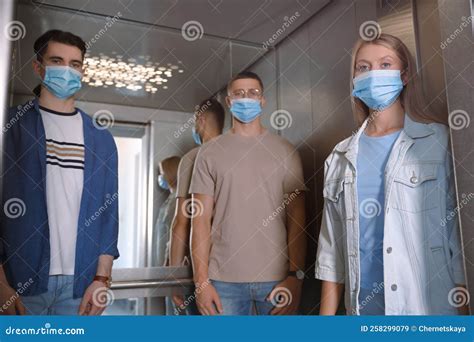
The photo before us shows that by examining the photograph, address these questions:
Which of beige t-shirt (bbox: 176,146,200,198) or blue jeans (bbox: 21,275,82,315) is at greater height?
beige t-shirt (bbox: 176,146,200,198)

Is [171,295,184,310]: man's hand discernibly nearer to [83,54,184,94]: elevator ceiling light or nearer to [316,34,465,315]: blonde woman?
[316,34,465,315]: blonde woman

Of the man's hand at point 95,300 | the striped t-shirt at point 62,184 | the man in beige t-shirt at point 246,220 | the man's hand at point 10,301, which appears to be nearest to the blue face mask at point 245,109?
the man in beige t-shirt at point 246,220

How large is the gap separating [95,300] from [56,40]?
0.63m

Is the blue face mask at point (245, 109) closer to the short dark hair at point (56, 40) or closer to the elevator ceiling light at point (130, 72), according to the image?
the elevator ceiling light at point (130, 72)

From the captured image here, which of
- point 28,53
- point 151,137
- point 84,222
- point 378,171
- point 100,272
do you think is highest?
point 28,53

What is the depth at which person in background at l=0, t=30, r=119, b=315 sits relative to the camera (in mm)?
1001

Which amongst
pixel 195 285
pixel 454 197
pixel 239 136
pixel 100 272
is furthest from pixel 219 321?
pixel 454 197

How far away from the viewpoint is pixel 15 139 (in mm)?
1031

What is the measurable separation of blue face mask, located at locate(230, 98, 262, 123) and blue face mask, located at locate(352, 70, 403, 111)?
271 millimetres

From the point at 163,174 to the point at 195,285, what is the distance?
291mm

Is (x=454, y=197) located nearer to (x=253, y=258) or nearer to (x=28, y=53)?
(x=253, y=258)

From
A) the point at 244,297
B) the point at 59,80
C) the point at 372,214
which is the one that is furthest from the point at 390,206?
the point at 59,80

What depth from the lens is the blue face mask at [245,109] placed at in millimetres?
1150

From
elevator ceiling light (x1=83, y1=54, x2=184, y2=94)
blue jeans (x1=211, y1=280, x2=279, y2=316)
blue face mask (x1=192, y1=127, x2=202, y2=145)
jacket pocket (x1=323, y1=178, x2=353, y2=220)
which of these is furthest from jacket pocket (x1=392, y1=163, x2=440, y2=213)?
elevator ceiling light (x1=83, y1=54, x2=184, y2=94)
